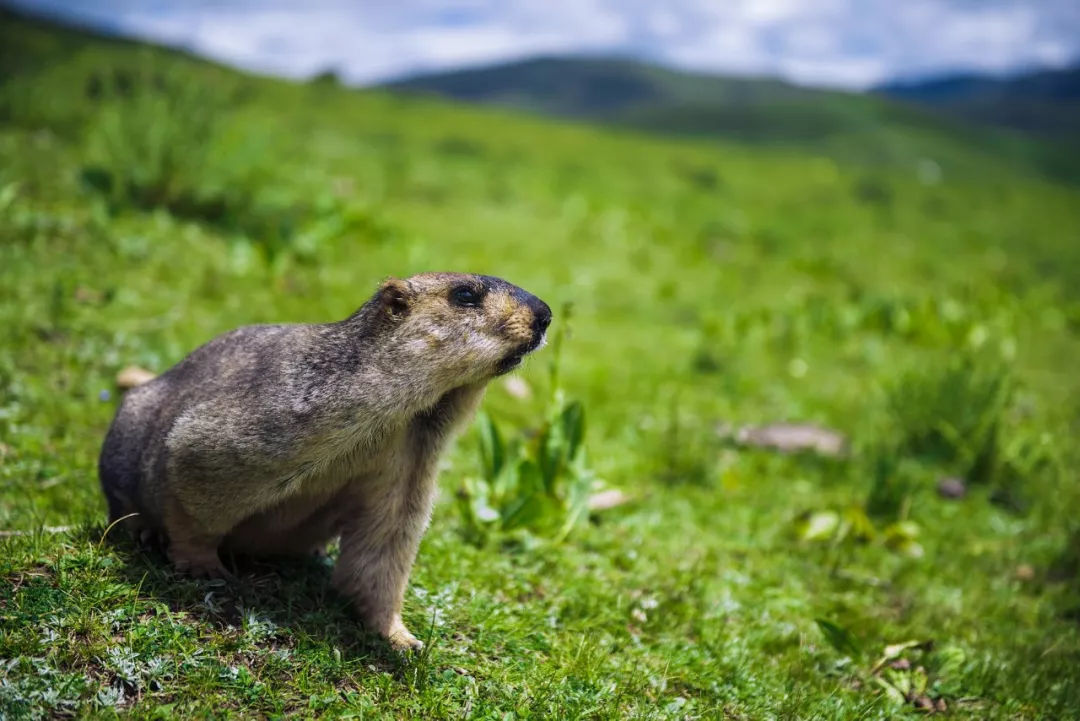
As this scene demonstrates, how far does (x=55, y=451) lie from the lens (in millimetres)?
5922

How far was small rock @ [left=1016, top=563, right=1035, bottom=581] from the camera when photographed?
6766 mm

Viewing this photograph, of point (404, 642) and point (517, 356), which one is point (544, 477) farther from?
point (517, 356)

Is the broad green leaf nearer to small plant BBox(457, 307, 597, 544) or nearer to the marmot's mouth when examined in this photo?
small plant BBox(457, 307, 597, 544)

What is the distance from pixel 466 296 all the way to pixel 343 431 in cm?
83

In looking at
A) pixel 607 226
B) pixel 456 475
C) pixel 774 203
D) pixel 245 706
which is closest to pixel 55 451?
pixel 456 475

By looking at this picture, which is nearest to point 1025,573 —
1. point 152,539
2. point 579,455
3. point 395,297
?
point 579,455

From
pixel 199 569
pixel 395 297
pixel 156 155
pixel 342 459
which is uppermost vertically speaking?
pixel 395 297

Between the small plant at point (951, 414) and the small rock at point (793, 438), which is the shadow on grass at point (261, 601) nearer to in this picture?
the small rock at point (793, 438)

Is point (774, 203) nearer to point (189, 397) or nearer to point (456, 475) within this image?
point (456, 475)

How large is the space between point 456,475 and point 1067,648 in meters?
4.29

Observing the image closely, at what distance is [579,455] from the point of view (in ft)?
19.5

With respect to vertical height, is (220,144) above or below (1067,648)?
above

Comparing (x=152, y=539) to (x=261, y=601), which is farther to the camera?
(x=152, y=539)

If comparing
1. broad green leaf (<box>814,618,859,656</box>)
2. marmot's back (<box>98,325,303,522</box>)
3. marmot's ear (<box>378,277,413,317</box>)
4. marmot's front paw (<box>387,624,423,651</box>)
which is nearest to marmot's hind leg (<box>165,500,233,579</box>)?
marmot's back (<box>98,325,303,522</box>)
